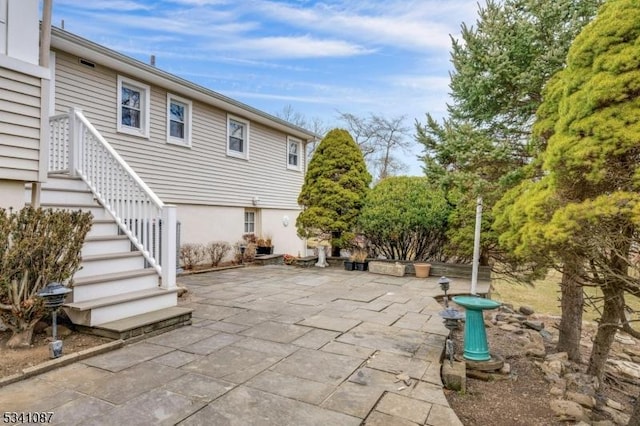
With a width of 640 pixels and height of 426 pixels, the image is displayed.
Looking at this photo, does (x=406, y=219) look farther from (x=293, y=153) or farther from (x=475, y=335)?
(x=293, y=153)

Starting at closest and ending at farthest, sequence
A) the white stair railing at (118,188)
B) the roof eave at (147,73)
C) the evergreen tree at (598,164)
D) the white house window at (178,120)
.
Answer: the evergreen tree at (598,164), the white stair railing at (118,188), the roof eave at (147,73), the white house window at (178,120)

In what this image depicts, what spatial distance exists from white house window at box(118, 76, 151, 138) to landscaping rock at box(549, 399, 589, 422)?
839 centimetres

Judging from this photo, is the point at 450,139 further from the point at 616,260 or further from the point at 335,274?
the point at 335,274

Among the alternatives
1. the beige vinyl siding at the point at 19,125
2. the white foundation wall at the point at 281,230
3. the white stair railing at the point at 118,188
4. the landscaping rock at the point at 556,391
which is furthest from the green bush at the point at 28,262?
the white foundation wall at the point at 281,230

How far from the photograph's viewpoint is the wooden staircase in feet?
12.0

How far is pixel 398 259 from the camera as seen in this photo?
30.8 ft

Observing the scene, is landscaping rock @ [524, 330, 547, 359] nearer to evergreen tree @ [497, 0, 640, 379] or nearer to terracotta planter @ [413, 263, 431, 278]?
evergreen tree @ [497, 0, 640, 379]

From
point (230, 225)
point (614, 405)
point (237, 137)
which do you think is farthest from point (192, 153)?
point (614, 405)

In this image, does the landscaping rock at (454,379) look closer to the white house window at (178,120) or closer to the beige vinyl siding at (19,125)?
the beige vinyl siding at (19,125)

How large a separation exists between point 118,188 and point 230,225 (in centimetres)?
577

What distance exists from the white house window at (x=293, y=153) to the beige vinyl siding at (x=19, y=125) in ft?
30.9

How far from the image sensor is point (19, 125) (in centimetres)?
388

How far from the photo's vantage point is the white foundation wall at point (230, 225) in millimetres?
9359

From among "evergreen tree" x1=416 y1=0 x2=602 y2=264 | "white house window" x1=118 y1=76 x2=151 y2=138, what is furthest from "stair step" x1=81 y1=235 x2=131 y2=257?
"evergreen tree" x1=416 y1=0 x2=602 y2=264
